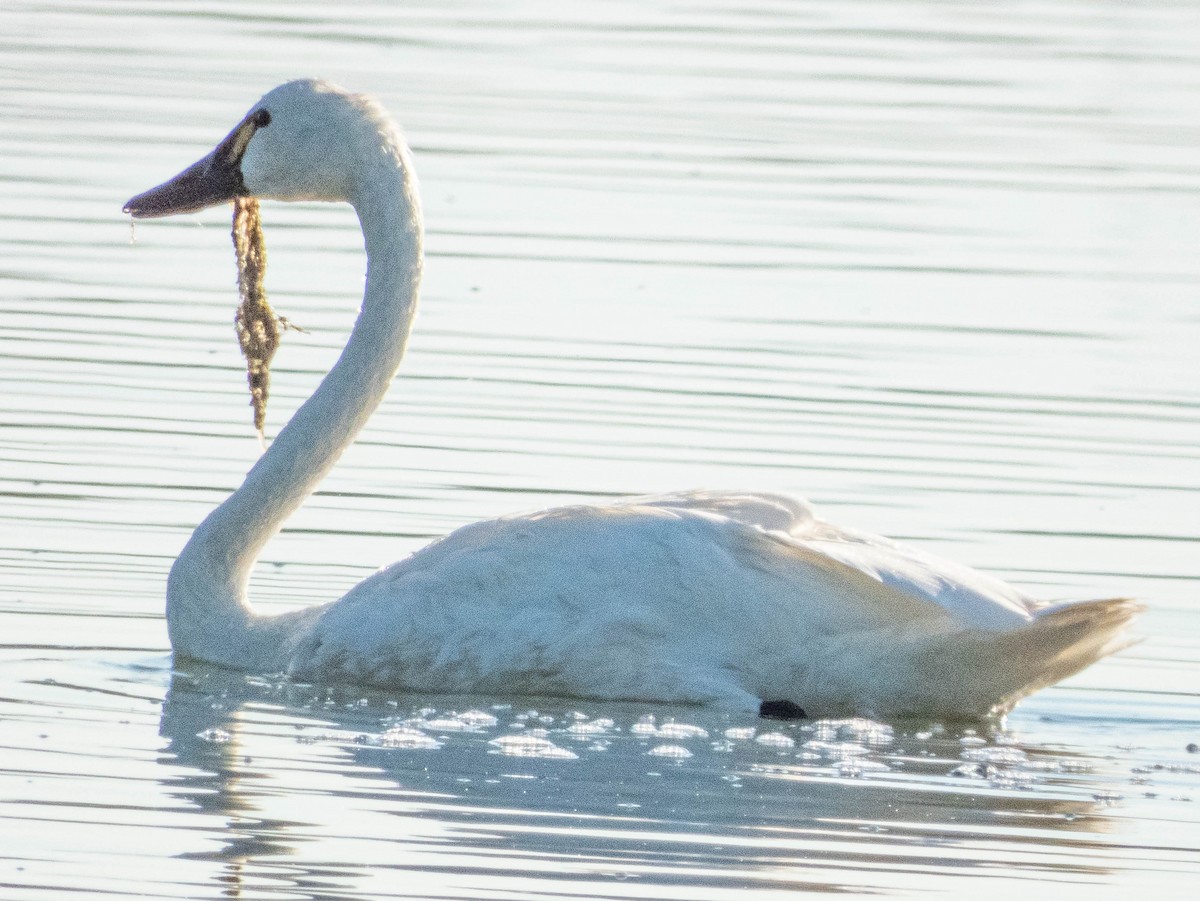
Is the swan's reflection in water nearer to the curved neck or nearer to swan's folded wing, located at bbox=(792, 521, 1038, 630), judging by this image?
swan's folded wing, located at bbox=(792, 521, 1038, 630)

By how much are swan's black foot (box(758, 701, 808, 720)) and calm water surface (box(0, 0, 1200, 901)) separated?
120 millimetres

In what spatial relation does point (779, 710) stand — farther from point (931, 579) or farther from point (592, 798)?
point (592, 798)

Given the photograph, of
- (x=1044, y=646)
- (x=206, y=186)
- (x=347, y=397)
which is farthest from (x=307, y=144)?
(x=1044, y=646)

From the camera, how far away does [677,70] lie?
2308cm

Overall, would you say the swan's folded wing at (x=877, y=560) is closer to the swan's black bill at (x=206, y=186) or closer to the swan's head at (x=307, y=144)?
the swan's head at (x=307, y=144)

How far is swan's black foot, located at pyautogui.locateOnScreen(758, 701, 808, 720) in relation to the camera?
7.87 meters

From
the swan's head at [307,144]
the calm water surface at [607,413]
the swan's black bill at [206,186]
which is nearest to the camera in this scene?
the calm water surface at [607,413]

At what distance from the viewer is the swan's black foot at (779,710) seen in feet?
25.8

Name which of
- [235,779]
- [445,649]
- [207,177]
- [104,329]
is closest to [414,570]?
[445,649]

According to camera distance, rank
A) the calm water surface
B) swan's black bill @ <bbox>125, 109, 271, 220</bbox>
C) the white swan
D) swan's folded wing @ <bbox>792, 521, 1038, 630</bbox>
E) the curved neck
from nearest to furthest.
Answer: the calm water surface < swan's folded wing @ <bbox>792, 521, 1038, 630</bbox> < the white swan < the curved neck < swan's black bill @ <bbox>125, 109, 271, 220</bbox>

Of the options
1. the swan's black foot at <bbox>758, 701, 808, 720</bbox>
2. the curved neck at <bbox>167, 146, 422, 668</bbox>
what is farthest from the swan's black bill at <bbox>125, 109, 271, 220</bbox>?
the swan's black foot at <bbox>758, 701, 808, 720</bbox>

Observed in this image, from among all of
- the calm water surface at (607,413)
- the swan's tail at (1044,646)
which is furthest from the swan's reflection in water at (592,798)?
the swan's tail at (1044,646)

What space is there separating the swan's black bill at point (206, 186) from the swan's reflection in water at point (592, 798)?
1.88 metres

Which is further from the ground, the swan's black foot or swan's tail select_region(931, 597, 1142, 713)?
swan's tail select_region(931, 597, 1142, 713)
